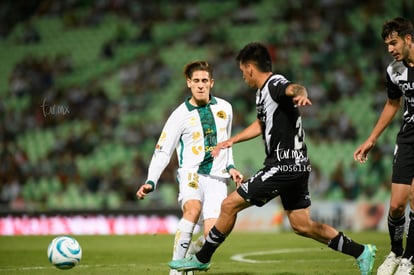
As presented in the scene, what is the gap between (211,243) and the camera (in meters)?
7.86

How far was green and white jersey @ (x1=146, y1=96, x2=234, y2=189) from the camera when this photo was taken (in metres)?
8.82

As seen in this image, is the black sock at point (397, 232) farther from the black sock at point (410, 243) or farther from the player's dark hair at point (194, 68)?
the player's dark hair at point (194, 68)

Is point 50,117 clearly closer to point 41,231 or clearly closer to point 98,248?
point 41,231

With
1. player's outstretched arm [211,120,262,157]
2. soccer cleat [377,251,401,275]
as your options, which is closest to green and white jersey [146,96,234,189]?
player's outstretched arm [211,120,262,157]

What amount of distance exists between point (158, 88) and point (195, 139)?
15.9 meters

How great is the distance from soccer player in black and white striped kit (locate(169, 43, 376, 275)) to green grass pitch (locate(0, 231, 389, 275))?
139cm

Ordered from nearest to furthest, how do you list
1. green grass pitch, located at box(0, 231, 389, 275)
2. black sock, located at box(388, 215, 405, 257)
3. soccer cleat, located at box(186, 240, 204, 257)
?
black sock, located at box(388, 215, 405, 257) → soccer cleat, located at box(186, 240, 204, 257) → green grass pitch, located at box(0, 231, 389, 275)

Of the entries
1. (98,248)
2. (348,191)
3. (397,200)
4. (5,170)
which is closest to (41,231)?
(5,170)

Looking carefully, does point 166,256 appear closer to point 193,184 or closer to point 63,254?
point 193,184

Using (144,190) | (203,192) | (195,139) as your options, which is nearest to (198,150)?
(195,139)

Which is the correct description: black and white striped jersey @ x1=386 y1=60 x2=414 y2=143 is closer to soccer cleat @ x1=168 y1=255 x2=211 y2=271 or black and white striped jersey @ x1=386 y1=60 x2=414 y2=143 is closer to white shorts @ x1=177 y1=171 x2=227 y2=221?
white shorts @ x1=177 y1=171 x2=227 y2=221

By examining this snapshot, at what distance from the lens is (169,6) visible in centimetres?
2800

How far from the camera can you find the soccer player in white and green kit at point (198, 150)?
875 centimetres

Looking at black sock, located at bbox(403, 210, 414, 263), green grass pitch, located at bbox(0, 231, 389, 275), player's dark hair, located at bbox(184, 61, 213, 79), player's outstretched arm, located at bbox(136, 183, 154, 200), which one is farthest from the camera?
green grass pitch, located at bbox(0, 231, 389, 275)
